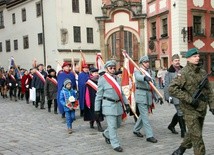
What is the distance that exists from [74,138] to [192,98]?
4007mm

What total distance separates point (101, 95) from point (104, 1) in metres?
27.7

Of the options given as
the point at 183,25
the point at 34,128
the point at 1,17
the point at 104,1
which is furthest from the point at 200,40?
the point at 1,17

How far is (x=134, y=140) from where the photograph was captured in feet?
27.9

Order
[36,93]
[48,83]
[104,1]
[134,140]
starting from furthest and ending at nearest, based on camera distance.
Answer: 1. [104,1]
2. [36,93]
3. [48,83]
4. [134,140]

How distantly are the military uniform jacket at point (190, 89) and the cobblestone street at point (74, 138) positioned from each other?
1.49m

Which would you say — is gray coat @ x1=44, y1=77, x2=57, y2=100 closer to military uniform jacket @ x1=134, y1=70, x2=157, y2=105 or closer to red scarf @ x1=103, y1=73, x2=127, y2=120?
military uniform jacket @ x1=134, y1=70, x2=157, y2=105

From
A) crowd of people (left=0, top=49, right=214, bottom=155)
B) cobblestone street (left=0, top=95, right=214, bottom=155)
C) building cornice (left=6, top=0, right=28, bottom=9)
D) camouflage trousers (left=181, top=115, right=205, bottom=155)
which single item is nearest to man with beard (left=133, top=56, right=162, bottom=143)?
crowd of people (left=0, top=49, right=214, bottom=155)

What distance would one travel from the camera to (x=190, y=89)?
5.89 metres

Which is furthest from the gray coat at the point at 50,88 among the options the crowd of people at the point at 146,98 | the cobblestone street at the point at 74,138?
the cobblestone street at the point at 74,138

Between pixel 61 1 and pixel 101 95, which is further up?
pixel 61 1

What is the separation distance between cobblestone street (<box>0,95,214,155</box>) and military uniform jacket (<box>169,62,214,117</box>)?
149 centimetres

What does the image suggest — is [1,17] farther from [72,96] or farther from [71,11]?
[72,96]

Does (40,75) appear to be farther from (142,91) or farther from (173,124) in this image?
(142,91)

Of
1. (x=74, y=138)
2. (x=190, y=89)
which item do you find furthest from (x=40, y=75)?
(x=190, y=89)
